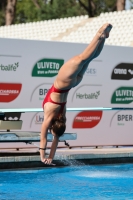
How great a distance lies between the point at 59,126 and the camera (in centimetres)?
607

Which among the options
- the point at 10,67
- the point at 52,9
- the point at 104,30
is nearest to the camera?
the point at 104,30

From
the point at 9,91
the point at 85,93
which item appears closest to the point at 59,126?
the point at 9,91

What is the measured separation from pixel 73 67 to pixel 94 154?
358 cm

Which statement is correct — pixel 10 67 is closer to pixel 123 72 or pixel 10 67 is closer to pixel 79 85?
pixel 79 85

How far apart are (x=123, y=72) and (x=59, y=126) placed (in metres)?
5.83

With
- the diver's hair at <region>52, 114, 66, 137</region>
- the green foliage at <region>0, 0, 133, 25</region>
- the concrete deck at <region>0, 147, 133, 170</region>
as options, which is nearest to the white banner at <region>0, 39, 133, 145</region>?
the concrete deck at <region>0, 147, 133, 170</region>

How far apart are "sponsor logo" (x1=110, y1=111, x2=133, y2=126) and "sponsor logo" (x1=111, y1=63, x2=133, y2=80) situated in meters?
0.83

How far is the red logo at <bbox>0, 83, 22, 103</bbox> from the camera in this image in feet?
33.9

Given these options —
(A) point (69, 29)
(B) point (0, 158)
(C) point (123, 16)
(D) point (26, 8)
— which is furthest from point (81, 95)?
(D) point (26, 8)

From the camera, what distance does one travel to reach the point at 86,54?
625cm

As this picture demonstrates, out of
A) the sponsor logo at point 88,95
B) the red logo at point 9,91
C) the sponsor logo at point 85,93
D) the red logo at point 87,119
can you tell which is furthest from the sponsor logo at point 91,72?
the red logo at point 9,91

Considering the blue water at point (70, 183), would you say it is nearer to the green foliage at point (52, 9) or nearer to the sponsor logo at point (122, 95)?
the sponsor logo at point (122, 95)

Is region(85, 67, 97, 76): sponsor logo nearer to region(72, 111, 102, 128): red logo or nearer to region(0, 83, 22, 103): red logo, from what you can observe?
region(72, 111, 102, 128): red logo

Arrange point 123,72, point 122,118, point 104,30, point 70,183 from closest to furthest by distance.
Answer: point 104,30 < point 70,183 < point 123,72 < point 122,118
